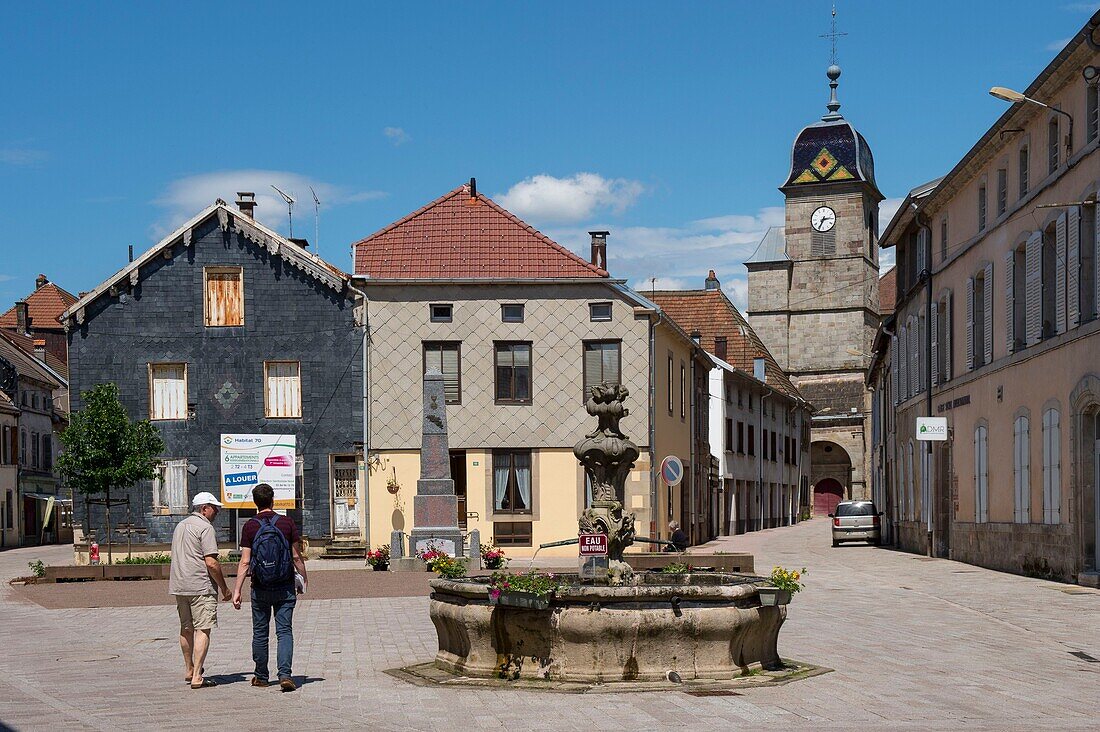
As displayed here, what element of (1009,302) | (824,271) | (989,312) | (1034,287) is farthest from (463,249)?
(824,271)

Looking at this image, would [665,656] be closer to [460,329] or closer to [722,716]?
[722,716]

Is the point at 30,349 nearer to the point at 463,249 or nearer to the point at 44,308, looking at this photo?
the point at 44,308

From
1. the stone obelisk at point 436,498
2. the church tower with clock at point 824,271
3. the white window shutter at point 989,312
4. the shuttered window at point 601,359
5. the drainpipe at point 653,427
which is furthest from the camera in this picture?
the church tower with clock at point 824,271

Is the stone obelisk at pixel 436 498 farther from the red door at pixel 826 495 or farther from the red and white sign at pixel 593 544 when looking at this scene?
the red door at pixel 826 495

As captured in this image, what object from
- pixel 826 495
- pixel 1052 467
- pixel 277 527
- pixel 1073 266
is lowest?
pixel 826 495

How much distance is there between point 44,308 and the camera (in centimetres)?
7400

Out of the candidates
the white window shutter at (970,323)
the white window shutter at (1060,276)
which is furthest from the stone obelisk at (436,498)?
the white window shutter at (1060,276)

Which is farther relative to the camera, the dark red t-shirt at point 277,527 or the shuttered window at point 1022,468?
the shuttered window at point 1022,468

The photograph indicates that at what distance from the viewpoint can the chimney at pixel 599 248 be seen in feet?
143

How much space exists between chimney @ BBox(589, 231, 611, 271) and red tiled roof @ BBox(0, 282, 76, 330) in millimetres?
38159

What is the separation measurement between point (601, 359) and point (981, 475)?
453 inches

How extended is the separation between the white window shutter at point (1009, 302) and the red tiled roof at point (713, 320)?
3218 centimetres

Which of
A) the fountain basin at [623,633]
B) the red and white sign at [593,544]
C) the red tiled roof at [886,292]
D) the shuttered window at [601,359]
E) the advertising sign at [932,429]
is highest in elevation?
the red tiled roof at [886,292]

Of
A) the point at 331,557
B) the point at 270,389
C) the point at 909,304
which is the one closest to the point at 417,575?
the point at 331,557
